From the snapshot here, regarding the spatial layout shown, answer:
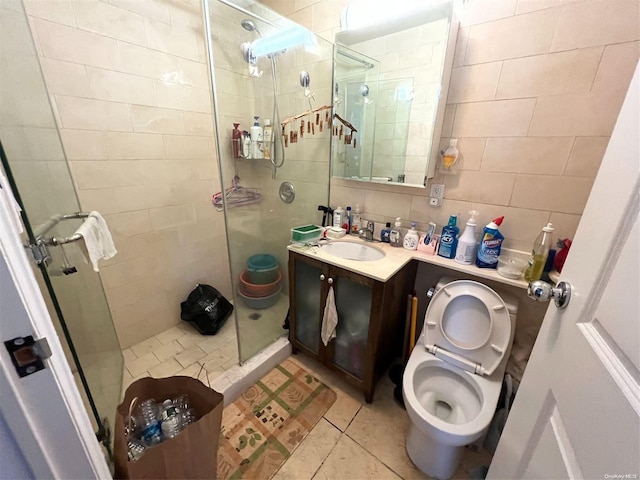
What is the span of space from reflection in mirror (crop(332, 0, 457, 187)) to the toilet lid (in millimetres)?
637

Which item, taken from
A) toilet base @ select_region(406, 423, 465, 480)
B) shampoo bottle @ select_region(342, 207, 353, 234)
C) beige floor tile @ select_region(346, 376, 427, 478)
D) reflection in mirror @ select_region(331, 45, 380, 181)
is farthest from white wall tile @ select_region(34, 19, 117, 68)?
toilet base @ select_region(406, 423, 465, 480)

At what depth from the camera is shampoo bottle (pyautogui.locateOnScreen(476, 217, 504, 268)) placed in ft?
3.94

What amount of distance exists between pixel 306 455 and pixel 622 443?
1.22m

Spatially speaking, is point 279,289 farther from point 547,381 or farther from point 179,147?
point 547,381

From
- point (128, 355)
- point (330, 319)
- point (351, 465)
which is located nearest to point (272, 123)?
A: point (330, 319)

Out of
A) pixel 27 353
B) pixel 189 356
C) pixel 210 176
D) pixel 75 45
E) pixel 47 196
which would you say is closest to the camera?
pixel 27 353

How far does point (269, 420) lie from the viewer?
137 centimetres

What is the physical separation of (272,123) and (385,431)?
76.7 inches

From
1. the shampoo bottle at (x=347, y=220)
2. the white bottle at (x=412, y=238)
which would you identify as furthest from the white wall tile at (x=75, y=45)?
the white bottle at (x=412, y=238)

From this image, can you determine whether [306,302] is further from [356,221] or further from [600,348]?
[600,348]

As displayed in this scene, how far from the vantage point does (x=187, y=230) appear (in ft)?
6.50

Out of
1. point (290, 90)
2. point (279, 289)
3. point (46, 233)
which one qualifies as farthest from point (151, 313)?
point (290, 90)

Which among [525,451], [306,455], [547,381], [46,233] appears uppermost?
[46,233]

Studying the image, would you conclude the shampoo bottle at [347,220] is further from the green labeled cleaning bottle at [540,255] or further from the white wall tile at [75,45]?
the white wall tile at [75,45]
